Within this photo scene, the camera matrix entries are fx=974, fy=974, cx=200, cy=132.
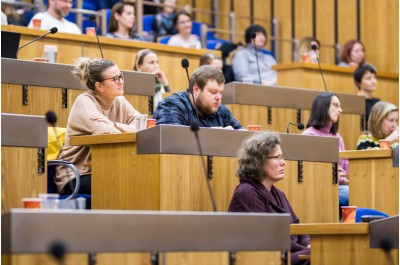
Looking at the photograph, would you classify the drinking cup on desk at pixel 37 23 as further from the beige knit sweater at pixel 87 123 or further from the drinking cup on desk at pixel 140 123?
the drinking cup on desk at pixel 140 123

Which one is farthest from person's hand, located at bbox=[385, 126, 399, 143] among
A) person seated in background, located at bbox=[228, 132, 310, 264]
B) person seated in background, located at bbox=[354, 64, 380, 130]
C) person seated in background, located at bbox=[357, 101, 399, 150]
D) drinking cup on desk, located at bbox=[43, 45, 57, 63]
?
person seated in background, located at bbox=[228, 132, 310, 264]

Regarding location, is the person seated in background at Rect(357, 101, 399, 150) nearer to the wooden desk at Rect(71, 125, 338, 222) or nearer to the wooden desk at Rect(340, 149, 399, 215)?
the wooden desk at Rect(340, 149, 399, 215)

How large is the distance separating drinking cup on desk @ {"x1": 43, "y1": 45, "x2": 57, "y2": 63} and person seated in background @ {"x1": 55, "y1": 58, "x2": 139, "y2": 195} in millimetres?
772

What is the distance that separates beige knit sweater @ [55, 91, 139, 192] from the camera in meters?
4.17

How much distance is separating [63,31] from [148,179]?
8.00 ft

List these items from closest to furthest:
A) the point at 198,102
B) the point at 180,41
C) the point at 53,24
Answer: the point at 198,102, the point at 53,24, the point at 180,41

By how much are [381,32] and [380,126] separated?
7.66 ft

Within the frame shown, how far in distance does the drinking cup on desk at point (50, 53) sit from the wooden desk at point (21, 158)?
1.68 metres

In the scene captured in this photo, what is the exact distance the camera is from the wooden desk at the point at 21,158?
11.3 feet

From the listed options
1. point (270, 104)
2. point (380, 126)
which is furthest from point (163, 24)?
point (380, 126)

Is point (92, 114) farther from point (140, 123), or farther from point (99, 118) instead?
point (140, 123)

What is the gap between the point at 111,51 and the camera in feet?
19.3

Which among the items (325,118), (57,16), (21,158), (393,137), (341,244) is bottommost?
(341,244)

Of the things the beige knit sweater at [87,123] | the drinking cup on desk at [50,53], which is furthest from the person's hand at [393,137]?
the drinking cup on desk at [50,53]
